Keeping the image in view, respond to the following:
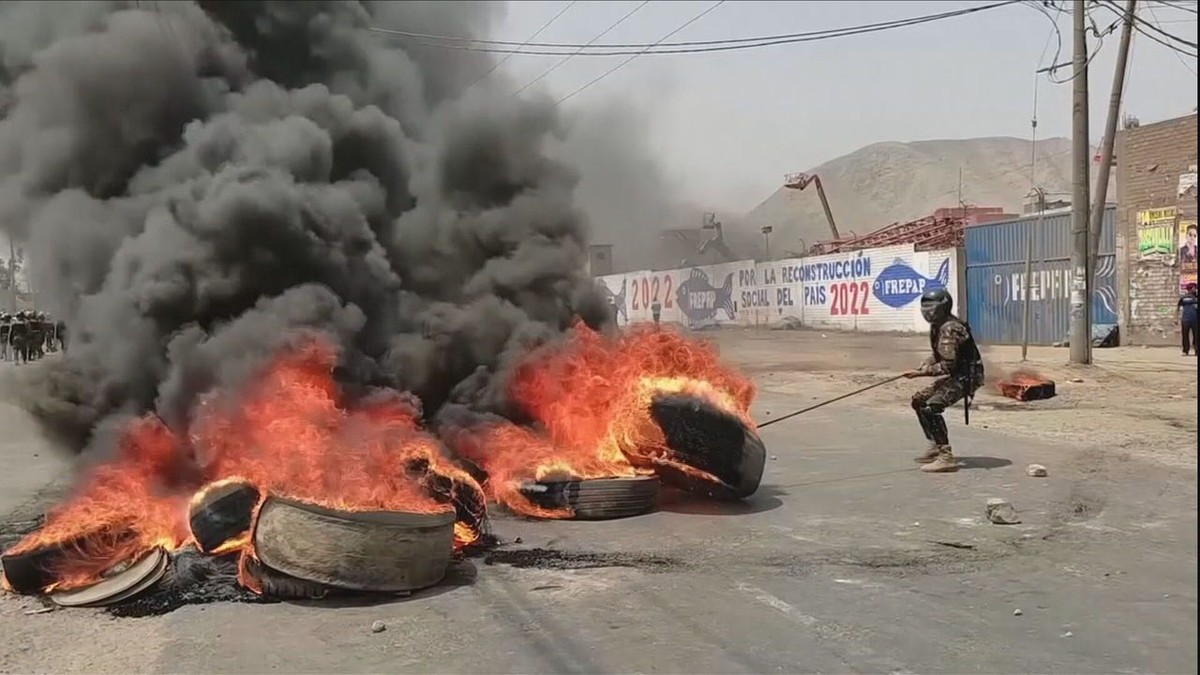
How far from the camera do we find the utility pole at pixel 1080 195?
1722cm

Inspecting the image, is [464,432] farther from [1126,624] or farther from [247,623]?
[1126,624]

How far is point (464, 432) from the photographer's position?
27.6 feet

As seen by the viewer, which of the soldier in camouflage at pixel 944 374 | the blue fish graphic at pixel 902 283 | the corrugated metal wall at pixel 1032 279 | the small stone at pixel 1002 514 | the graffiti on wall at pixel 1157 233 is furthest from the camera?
the blue fish graphic at pixel 902 283

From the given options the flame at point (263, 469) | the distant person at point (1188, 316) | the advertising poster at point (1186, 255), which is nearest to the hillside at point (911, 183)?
the advertising poster at point (1186, 255)

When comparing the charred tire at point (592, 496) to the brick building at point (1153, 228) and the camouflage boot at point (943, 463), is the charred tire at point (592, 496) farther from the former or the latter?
the brick building at point (1153, 228)

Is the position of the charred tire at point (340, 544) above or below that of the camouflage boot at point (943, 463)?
above

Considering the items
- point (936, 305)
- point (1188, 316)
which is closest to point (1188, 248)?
point (1188, 316)

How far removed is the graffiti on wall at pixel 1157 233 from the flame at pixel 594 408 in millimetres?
17409

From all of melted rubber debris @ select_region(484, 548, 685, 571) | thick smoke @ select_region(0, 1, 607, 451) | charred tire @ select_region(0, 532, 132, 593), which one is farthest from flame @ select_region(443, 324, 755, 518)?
charred tire @ select_region(0, 532, 132, 593)

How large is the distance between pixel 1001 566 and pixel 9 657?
18.5ft

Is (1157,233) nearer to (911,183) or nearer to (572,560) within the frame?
(572,560)

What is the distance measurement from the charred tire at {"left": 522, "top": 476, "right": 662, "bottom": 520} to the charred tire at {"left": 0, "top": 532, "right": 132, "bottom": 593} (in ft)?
10.6

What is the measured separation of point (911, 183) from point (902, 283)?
102086mm

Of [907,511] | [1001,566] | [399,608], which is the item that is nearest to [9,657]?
[399,608]
